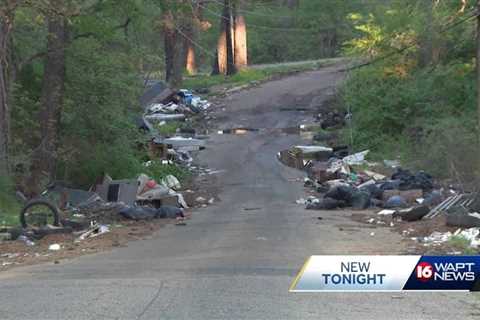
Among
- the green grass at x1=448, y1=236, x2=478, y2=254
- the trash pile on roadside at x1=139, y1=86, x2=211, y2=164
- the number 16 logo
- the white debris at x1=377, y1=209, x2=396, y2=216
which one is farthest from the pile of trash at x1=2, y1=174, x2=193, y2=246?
the number 16 logo

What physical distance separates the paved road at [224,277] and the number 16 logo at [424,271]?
202 centimetres

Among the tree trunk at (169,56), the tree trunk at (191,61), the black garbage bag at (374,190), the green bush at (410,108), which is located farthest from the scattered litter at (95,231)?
the tree trunk at (191,61)

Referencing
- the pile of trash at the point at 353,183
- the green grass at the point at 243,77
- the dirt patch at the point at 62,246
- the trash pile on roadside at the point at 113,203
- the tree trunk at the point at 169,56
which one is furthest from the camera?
the green grass at the point at 243,77

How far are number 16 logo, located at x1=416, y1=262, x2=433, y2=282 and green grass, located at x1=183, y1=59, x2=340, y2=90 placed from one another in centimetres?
4663

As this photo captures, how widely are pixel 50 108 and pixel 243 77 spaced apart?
3080 centimetres

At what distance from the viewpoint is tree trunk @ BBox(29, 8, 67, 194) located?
80.1 ft

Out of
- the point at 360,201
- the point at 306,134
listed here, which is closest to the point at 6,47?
the point at 360,201

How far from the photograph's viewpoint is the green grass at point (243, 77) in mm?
53906

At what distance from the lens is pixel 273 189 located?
2892 cm

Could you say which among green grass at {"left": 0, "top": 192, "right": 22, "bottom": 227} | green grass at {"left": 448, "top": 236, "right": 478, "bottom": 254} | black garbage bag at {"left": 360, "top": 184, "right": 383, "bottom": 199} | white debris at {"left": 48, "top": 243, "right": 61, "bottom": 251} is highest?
green grass at {"left": 0, "top": 192, "right": 22, "bottom": 227}

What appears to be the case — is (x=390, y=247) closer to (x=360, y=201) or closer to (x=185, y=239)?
(x=185, y=239)

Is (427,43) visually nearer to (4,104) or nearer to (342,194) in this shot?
(342,194)

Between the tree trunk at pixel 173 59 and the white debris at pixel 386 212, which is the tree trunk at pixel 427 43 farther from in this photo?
the tree trunk at pixel 173 59

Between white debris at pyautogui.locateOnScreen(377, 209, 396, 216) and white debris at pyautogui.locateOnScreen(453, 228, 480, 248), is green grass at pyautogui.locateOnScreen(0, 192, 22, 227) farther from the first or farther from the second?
white debris at pyautogui.locateOnScreen(453, 228, 480, 248)
